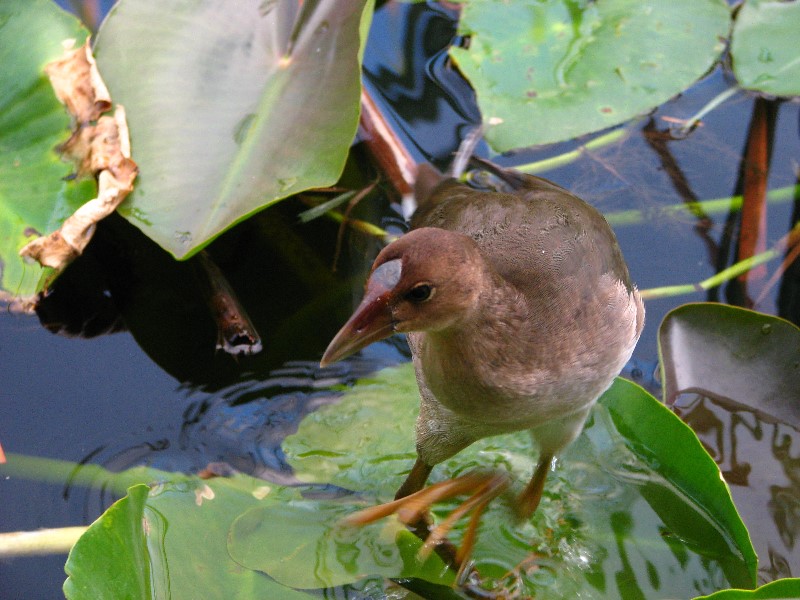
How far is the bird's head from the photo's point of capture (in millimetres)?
1523

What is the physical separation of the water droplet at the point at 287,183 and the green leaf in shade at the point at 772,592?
1257 mm

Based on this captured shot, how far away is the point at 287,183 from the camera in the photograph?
84.3 inches

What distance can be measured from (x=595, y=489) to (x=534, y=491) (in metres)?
0.14

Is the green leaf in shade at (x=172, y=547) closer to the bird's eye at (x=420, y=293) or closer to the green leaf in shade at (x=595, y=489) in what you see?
the green leaf in shade at (x=595, y=489)

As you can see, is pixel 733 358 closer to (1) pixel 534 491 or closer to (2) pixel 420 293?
(1) pixel 534 491

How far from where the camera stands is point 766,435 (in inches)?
83.1

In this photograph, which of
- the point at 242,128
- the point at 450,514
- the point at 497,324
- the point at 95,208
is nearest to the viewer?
the point at 497,324

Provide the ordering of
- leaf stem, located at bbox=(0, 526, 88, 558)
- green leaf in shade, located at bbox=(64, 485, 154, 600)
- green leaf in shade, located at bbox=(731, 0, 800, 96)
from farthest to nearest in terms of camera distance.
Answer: green leaf in shade, located at bbox=(731, 0, 800, 96)
leaf stem, located at bbox=(0, 526, 88, 558)
green leaf in shade, located at bbox=(64, 485, 154, 600)

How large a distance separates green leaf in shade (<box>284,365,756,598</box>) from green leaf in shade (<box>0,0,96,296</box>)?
0.78 metres

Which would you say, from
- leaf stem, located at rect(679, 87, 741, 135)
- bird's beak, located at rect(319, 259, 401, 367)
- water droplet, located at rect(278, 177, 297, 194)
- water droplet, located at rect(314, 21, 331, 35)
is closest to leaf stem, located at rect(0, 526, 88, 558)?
bird's beak, located at rect(319, 259, 401, 367)

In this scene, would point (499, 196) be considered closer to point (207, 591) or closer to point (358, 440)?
point (358, 440)

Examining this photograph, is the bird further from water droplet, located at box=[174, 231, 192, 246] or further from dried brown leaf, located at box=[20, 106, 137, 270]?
dried brown leaf, located at box=[20, 106, 137, 270]

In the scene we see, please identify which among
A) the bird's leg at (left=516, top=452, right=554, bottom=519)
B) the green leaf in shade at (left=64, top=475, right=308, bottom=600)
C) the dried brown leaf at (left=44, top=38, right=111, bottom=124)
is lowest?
the bird's leg at (left=516, top=452, right=554, bottom=519)

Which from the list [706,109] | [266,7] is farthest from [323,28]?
[706,109]
